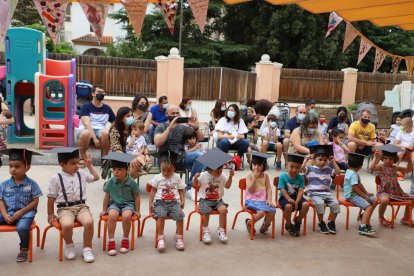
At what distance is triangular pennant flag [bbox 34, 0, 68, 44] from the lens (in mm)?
5980

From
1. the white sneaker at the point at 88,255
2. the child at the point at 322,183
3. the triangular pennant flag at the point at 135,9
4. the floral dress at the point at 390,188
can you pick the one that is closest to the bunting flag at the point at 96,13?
the triangular pennant flag at the point at 135,9

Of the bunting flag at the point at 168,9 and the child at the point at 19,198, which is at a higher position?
the bunting flag at the point at 168,9

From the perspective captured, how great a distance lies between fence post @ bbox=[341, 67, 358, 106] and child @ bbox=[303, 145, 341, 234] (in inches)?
583

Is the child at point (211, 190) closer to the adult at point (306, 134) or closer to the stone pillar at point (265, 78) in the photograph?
the adult at point (306, 134)

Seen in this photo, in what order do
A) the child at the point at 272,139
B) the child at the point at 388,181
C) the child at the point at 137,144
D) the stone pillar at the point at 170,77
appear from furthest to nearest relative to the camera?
1. the stone pillar at the point at 170,77
2. the child at the point at 272,139
3. the child at the point at 137,144
4. the child at the point at 388,181

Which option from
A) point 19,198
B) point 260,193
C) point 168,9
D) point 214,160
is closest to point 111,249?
point 19,198

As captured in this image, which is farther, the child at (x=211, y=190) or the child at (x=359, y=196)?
the child at (x=359, y=196)

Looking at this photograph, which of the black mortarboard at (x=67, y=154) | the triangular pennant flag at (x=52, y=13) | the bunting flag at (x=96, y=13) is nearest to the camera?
the black mortarboard at (x=67, y=154)

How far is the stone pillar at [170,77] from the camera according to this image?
16922mm

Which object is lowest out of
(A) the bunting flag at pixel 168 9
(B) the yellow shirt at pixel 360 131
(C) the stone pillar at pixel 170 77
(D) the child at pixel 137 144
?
(D) the child at pixel 137 144

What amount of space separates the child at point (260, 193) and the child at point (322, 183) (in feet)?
2.18

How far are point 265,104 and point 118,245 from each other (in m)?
7.23

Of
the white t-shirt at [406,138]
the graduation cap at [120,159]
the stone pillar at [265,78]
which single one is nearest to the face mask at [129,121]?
the graduation cap at [120,159]

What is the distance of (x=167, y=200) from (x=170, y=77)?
1251cm
